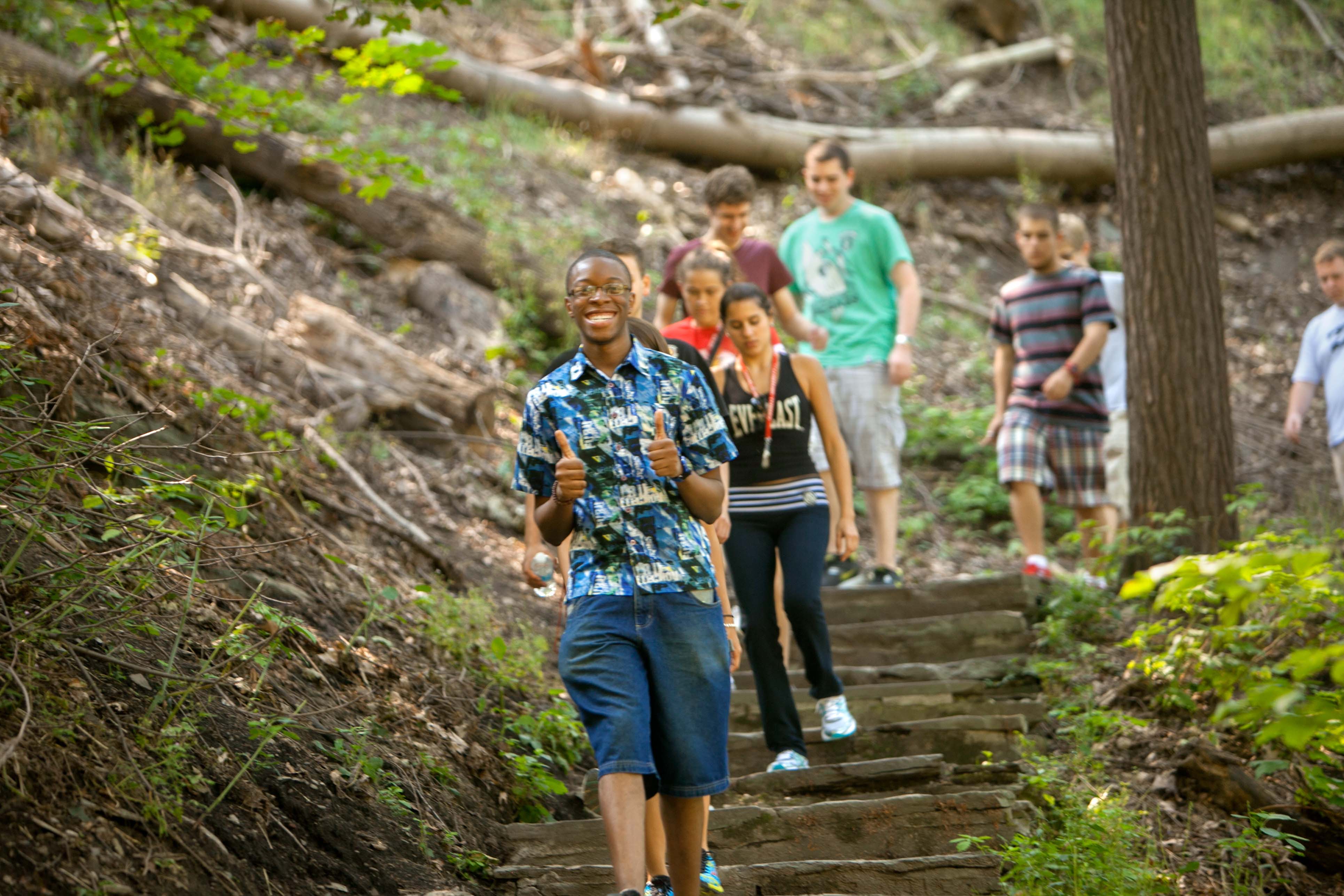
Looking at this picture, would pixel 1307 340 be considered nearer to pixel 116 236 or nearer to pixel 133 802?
pixel 133 802

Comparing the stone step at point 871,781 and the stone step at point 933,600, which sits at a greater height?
the stone step at point 933,600

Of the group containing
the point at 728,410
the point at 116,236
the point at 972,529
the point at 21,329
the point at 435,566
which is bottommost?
the point at 972,529

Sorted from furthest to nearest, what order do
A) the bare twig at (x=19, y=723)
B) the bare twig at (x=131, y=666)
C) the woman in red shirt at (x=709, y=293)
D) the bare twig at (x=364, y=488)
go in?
the bare twig at (x=364, y=488) < the woman in red shirt at (x=709, y=293) < the bare twig at (x=131, y=666) < the bare twig at (x=19, y=723)

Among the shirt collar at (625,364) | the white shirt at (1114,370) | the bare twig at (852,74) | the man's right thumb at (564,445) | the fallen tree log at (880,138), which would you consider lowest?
the white shirt at (1114,370)

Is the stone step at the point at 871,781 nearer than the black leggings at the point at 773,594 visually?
Yes

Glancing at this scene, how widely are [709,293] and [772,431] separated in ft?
2.35

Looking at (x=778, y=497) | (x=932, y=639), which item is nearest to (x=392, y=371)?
(x=778, y=497)

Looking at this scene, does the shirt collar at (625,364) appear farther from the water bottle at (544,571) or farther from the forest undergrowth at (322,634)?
the forest undergrowth at (322,634)

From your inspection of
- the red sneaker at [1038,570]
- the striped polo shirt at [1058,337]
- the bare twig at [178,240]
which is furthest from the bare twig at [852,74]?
the red sneaker at [1038,570]

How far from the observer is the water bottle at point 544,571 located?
149 inches

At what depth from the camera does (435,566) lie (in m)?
6.38

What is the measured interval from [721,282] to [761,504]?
1.07m

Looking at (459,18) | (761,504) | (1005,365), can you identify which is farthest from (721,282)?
(459,18)

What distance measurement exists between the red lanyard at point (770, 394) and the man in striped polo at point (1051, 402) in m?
2.55
